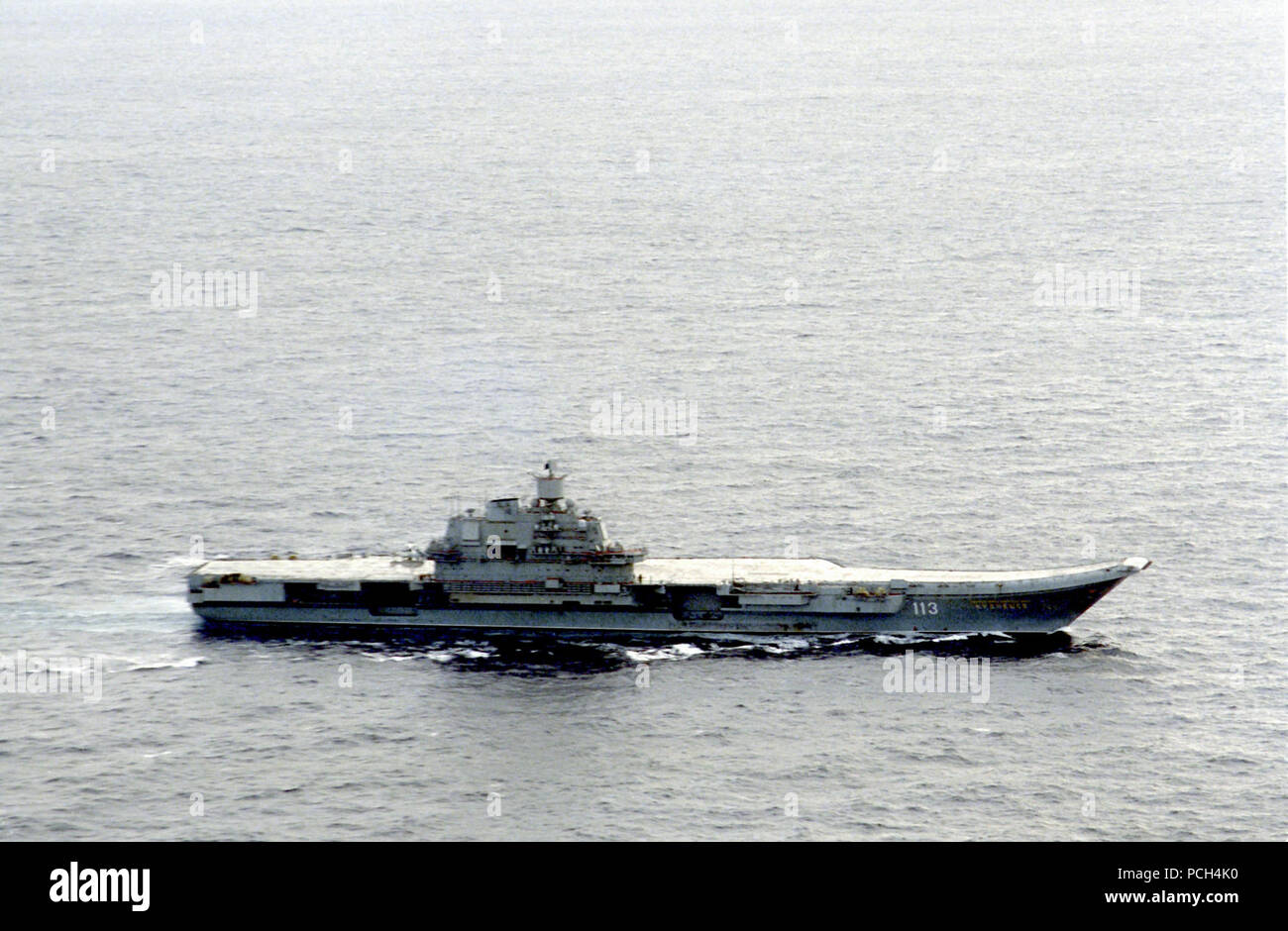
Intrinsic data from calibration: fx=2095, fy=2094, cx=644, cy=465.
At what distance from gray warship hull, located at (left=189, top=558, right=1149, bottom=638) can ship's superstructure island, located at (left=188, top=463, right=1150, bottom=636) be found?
0.07m

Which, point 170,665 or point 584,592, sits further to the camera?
point 584,592

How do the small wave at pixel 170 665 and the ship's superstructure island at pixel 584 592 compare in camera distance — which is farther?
the ship's superstructure island at pixel 584 592

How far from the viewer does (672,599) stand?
139125 millimetres

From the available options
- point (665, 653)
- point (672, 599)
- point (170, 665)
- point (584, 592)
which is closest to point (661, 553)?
point (672, 599)

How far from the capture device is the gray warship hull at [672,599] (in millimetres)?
136625

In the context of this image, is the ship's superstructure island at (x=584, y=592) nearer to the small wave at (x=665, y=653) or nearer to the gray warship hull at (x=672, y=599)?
the gray warship hull at (x=672, y=599)

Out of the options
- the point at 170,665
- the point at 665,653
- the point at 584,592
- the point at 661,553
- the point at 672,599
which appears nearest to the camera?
the point at 170,665

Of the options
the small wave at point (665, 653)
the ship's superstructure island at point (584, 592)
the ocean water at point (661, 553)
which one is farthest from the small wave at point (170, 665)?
the small wave at point (665, 653)

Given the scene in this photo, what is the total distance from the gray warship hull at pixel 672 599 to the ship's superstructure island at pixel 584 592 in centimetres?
7

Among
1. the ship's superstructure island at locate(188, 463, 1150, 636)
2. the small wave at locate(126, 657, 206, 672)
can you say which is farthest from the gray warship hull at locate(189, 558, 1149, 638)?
the small wave at locate(126, 657, 206, 672)

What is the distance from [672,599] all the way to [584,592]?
5.89m

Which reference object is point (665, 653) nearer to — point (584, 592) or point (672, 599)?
point (672, 599)
